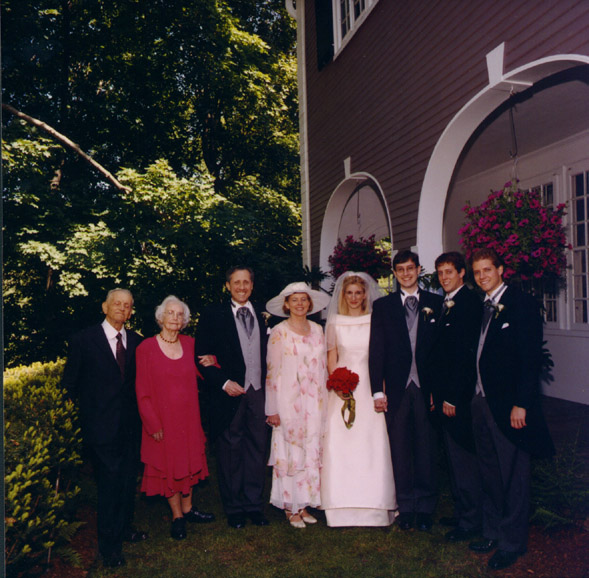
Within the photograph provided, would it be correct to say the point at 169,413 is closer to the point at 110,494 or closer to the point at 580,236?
the point at 110,494

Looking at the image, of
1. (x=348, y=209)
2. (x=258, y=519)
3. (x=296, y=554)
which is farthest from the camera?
(x=348, y=209)

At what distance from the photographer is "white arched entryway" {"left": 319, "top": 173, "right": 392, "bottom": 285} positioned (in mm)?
9490

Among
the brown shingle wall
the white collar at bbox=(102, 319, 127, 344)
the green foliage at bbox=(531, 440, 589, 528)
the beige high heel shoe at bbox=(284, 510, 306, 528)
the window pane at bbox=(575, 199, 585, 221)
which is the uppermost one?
the brown shingle wall

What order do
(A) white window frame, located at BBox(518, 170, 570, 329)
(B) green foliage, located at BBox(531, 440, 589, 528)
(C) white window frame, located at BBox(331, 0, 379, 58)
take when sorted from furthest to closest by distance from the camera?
(C) white window frame, located at BBox(331, 0, 379, 58)
(A) white window frame, located at BBox(518, 170, 570, 329)
(B) green foliage, located at BBox(531, 440, 589, 528)

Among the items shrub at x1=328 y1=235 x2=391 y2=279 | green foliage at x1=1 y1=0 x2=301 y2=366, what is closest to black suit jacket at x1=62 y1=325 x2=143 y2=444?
shrub at x1=328 y1=235 x2=391 y2=279

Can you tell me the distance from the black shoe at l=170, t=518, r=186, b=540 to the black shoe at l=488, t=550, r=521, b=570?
7.76 feet

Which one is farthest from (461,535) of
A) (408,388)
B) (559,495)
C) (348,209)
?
(348,209)

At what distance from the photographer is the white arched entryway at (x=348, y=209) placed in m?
9.49

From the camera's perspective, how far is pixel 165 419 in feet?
14.5

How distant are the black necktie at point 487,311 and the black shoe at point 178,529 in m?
2.87

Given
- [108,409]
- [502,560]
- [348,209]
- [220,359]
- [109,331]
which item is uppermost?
[348,209]

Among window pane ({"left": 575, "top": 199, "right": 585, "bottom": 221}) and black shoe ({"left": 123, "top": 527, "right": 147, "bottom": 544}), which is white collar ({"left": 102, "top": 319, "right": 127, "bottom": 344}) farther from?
window pane ({"left": 575, "top": 199, "right": 585, "bottom": 221})

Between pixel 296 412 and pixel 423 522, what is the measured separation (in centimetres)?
136

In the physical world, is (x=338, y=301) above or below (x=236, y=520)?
above
